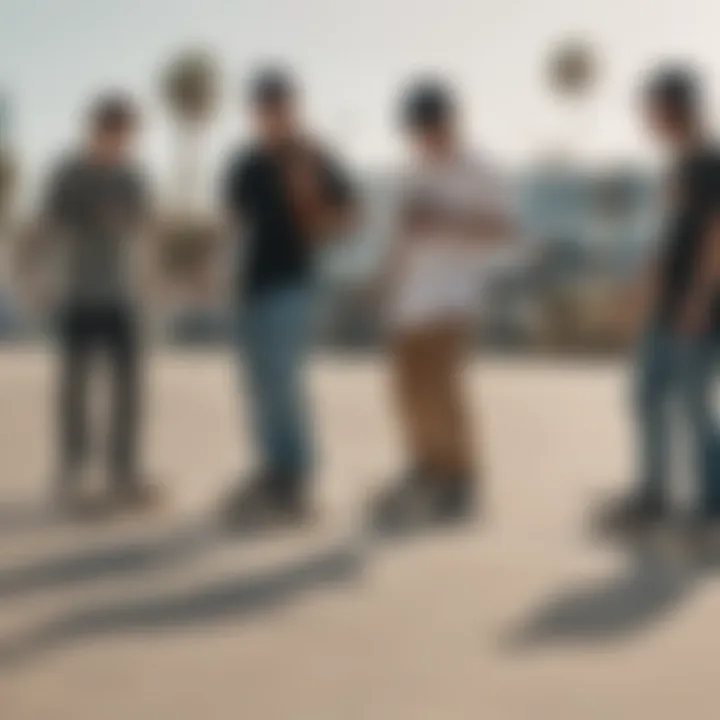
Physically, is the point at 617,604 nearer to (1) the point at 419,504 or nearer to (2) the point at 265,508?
(1) the point at 419,504

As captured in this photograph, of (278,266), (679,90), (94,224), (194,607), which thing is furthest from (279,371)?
(679,90)

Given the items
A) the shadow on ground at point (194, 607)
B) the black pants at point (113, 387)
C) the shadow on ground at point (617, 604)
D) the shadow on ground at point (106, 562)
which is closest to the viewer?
the shadow on ground at point (194, 607)

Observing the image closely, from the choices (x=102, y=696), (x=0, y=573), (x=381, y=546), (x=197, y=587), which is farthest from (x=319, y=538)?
(x=102, y=696)

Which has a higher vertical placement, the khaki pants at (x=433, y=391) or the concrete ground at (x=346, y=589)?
the khaki pants at (x=433, y=391)

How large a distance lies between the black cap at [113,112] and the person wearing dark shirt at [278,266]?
1.03 feet

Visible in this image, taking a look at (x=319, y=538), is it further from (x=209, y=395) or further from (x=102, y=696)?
(x=102, y=696)

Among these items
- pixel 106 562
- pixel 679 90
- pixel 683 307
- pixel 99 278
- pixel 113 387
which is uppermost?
pixel 679 90

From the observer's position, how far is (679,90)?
376 cm

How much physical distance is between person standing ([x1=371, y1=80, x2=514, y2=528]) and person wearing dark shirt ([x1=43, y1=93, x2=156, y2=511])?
77 cm

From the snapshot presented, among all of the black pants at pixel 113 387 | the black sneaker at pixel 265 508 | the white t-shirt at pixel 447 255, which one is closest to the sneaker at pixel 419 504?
the black sneaker at pixel 265 508

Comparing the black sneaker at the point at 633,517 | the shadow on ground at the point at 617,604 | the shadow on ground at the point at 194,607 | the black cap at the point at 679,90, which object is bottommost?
the shadow on ground at the point at 617,604

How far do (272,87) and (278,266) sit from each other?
1.67ft

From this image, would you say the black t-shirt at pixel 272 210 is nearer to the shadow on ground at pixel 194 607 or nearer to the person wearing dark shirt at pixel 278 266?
the person wearing dark shirt at pixel 278 266

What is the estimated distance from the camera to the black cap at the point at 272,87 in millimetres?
3854
